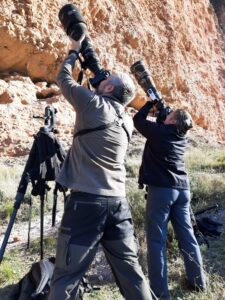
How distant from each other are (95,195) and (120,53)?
14031 mm

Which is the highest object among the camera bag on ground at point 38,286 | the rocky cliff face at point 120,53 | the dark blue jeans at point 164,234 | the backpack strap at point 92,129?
the rocky cliff face at point 120,53

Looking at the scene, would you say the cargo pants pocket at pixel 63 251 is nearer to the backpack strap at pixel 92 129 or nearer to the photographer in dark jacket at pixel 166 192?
the backpack strap at pixel 92 129

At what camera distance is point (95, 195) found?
2461 millimetres

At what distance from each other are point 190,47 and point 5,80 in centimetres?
1001

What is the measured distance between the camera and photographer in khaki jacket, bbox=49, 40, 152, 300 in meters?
2.41

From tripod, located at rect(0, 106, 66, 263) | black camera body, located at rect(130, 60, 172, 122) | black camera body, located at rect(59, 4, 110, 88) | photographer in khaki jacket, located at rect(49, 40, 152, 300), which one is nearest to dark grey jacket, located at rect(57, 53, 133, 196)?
photographer in khaki jacket, located at rect(49, 40, 152, 300)

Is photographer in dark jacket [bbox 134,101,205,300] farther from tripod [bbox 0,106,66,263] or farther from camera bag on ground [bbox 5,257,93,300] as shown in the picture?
tripod [bbox 0,106,66,263]

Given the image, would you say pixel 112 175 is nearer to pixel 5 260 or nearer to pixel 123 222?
pixel 123 222

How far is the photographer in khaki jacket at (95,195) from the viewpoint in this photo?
241 cm

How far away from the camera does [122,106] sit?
268 cm

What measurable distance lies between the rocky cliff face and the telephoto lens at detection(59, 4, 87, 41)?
895 centimetres

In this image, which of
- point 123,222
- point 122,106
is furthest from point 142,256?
point 122,106

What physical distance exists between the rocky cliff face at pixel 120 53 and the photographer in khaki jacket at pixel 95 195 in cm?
925

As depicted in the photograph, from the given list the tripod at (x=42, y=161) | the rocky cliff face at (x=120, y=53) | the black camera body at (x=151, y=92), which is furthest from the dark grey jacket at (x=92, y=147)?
the rocky cliff face at (x=120, y=53)
